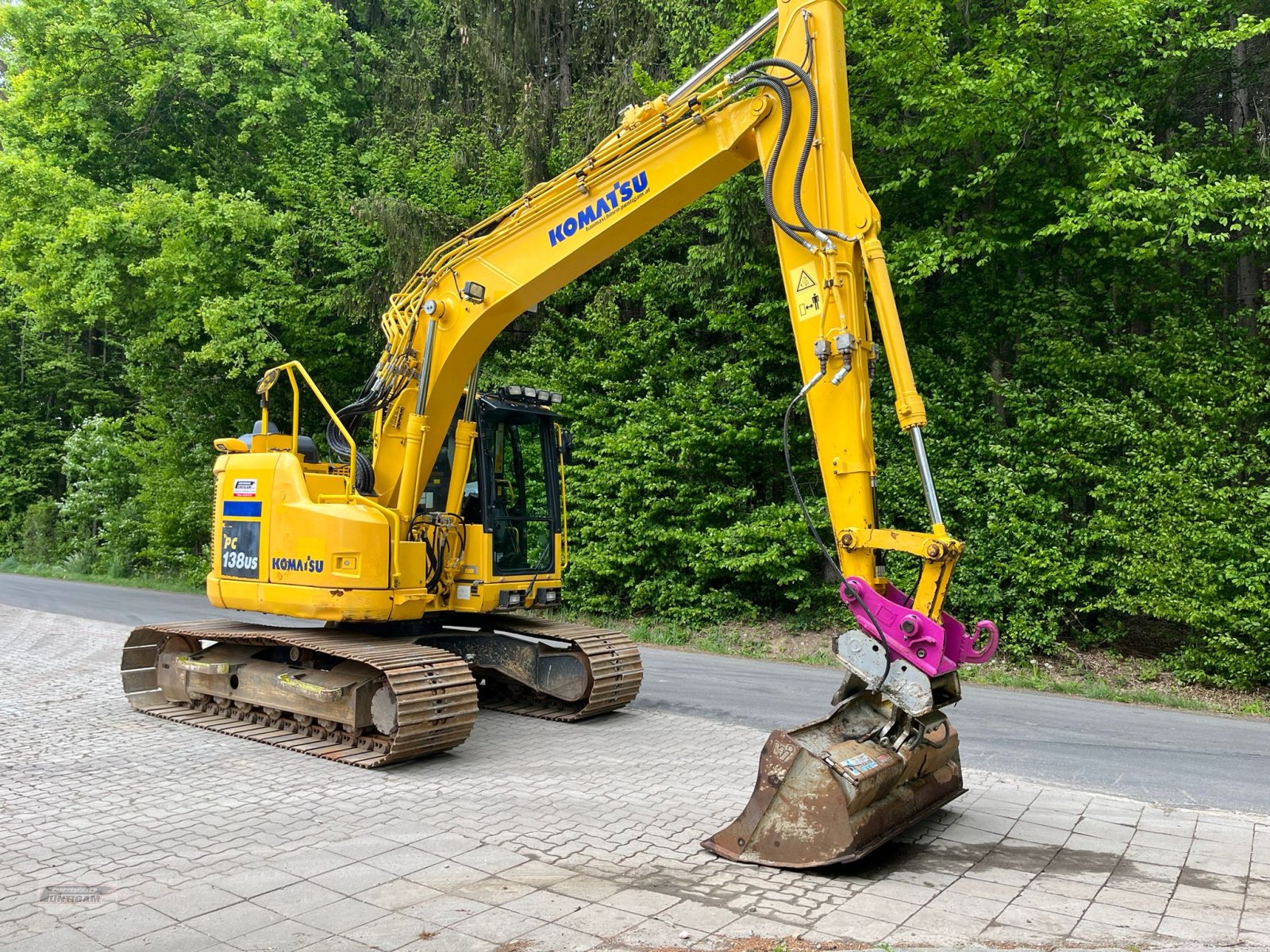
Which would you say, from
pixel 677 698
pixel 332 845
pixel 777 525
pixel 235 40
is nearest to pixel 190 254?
A: pixel 235 40

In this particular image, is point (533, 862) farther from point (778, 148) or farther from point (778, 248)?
point (778, 148)

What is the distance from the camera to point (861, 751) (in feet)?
15.4

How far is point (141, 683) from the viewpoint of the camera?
8648 millimetres

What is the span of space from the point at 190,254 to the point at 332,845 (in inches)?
613

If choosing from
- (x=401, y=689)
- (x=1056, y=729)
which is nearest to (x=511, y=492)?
(x=401, y=689)

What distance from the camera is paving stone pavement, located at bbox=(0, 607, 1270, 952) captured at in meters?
3.93

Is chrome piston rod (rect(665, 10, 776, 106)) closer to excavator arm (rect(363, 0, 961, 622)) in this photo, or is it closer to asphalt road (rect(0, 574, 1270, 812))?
excavator arm (rect(363, 0, 961, 622))

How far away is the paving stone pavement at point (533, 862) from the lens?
Result: 3932mm

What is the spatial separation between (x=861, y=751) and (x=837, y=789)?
29cm

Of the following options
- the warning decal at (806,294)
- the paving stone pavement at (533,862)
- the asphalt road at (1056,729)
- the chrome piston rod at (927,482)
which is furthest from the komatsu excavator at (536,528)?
the asphalt road at (1056,729)

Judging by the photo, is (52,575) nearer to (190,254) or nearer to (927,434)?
(190,254)

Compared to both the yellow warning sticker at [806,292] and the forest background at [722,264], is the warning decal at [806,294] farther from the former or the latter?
the forest background at [722,264]

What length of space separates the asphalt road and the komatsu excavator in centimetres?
111

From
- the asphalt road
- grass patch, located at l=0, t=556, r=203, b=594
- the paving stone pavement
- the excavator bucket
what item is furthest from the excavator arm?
grass patch, located at l=0, t=556, r=203, b=594
